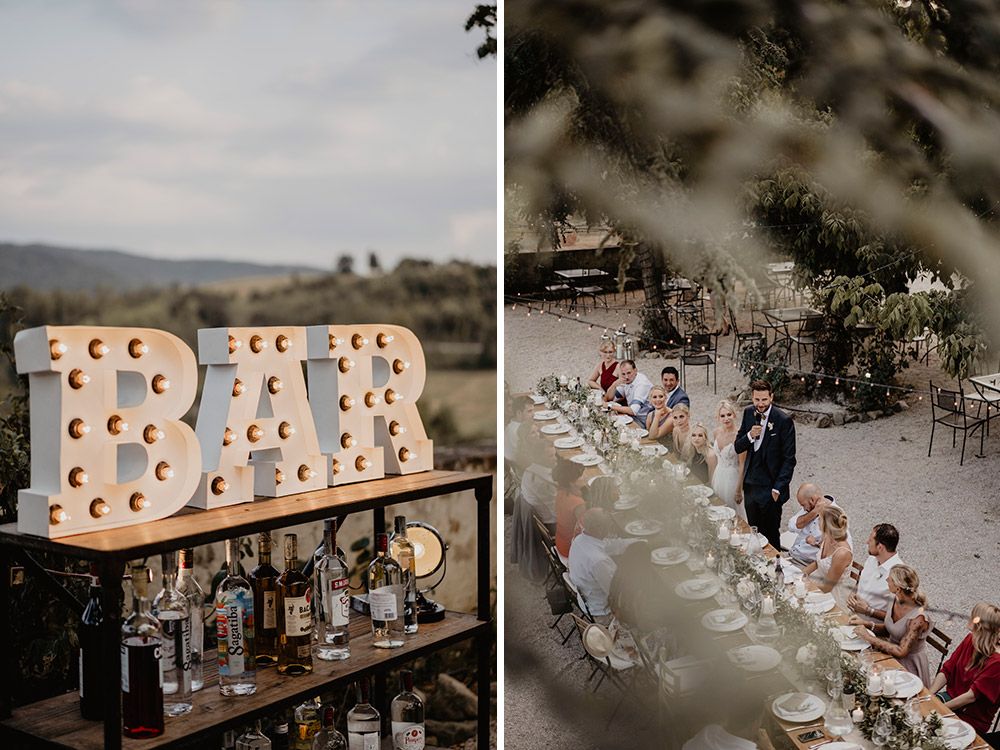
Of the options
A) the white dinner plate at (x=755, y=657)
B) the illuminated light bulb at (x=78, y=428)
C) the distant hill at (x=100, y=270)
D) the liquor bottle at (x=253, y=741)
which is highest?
the distant hill at (x=100, y=270)

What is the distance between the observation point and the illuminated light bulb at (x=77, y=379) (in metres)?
1.55

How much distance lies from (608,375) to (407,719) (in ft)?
3.87

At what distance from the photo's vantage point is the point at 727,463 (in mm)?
2713

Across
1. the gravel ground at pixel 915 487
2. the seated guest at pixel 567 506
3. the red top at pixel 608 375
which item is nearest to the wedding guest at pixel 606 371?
the red top at pixel 608 375

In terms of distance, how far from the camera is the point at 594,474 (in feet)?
9.43

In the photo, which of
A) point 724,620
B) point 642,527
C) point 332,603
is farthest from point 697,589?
point 332,603

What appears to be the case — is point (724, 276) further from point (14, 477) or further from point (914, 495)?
point (14, 477)

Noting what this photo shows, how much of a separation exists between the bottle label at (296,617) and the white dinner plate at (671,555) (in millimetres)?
1231

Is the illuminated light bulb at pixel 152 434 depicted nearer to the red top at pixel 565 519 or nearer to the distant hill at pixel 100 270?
the distant hill at pixel 100 270

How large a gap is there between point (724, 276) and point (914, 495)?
0.81 meters

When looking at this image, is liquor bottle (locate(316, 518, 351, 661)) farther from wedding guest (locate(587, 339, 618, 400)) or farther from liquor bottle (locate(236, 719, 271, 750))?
wedding guest (locate(587, 339, 618, 400))

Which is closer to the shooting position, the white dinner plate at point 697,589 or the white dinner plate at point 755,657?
the white dinner plate at point 755,657

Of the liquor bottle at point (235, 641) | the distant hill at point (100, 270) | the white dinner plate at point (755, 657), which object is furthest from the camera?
the white dinner plate at point (755, 657)

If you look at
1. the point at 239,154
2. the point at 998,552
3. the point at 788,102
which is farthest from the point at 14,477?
the point at 998,552
